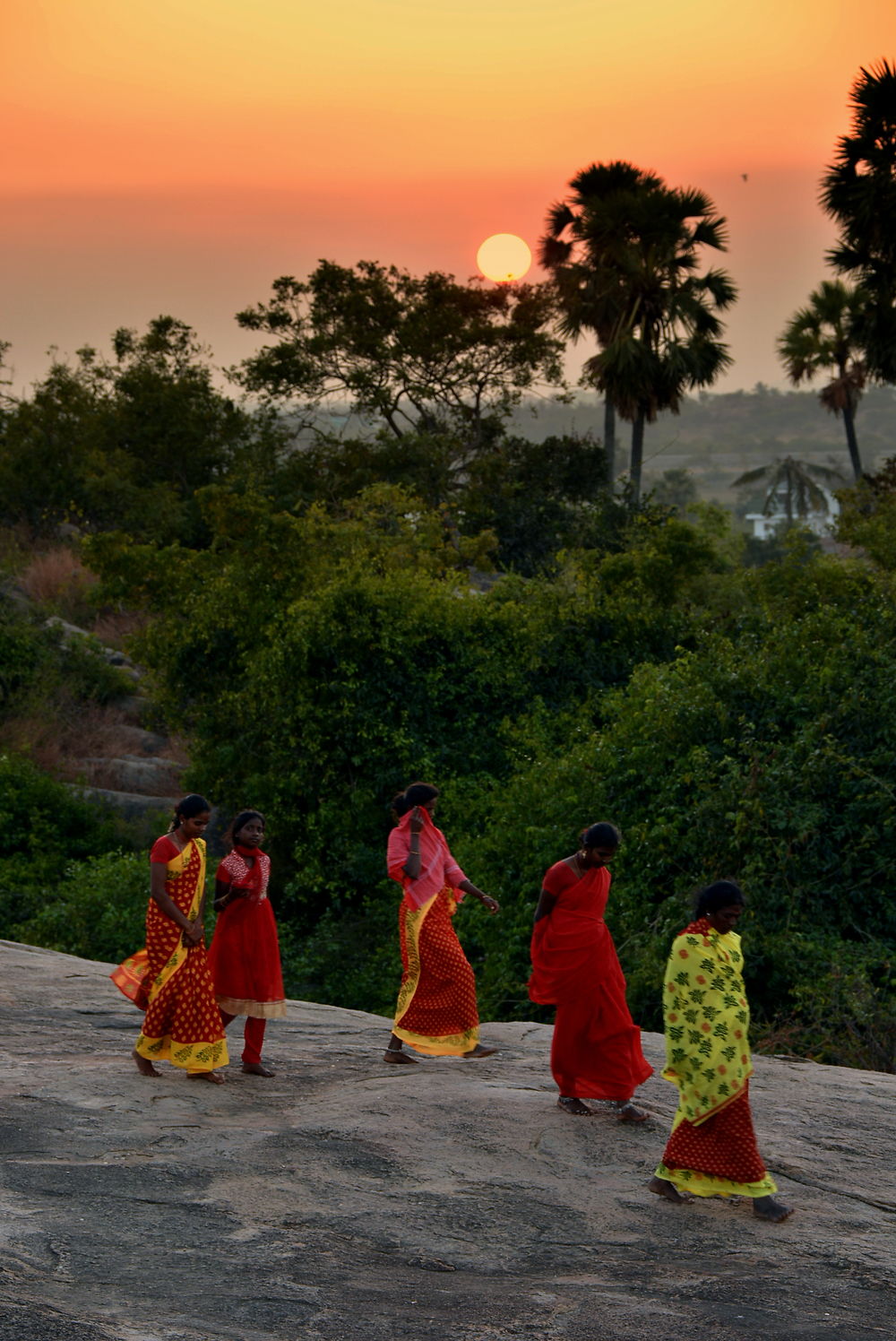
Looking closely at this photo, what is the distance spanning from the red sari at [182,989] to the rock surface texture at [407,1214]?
0.17 m

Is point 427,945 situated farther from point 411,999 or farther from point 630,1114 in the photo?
point 630,1114

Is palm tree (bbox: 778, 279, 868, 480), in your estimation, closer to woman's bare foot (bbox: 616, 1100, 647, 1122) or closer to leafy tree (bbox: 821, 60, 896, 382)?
leafy tree (bbox: 821, 60, 896, 382)

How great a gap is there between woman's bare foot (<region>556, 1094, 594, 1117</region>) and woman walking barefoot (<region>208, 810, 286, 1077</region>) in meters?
1.57

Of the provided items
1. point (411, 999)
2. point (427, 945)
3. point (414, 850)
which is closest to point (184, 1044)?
point (411, 999)

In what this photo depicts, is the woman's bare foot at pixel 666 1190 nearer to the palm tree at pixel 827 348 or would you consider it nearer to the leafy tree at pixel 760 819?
the leafy tree at pixel 760 819

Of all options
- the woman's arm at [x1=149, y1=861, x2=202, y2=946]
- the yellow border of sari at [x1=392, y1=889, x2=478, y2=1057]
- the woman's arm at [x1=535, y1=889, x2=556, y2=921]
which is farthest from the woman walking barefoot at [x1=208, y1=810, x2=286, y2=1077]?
the woman's arm at [x1=535, y1=889, x2=556, y2=921]

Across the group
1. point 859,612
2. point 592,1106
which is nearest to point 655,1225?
point 592,1106

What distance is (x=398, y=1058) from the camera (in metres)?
7.38

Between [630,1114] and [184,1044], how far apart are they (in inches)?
86.8

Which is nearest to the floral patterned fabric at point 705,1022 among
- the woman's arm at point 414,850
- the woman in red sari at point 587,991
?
the woman in red sari at point 587,991

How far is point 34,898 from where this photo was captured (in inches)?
746

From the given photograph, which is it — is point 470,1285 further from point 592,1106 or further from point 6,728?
point 6,728

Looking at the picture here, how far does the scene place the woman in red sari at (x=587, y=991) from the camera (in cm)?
625

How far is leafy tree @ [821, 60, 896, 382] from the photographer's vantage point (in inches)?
1036
